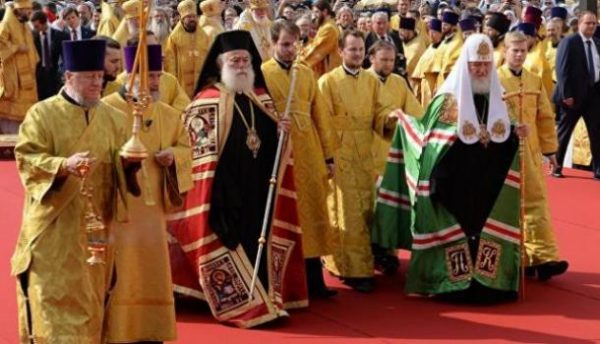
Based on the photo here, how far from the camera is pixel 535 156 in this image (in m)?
9.36

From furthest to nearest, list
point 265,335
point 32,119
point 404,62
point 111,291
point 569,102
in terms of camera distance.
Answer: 1. point 404,62
2. point 569,102
3. point 265,335
4. point 111,291
5. point 32,119

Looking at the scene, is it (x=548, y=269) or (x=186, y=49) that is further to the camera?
(x=186, y=49)

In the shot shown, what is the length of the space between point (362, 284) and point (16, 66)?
869 cm

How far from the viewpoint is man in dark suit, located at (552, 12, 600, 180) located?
1362cm

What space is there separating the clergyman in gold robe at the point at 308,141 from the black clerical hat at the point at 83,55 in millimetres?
2574

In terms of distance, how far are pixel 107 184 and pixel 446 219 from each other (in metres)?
3.05

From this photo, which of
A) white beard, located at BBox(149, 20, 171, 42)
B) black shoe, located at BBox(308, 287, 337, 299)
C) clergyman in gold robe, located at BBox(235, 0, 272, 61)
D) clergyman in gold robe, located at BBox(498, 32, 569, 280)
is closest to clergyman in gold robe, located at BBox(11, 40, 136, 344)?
black shoe, located at BBox(308, 287, 337, 299)

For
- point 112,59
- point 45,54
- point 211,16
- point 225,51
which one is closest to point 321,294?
point 225,51

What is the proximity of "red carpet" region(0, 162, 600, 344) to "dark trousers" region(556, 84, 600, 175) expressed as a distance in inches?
163

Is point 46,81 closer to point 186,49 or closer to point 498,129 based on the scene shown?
point 186,49

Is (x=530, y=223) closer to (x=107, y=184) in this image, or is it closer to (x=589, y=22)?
(x=107, y=184)

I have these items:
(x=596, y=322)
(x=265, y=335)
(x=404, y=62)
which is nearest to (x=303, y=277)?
(x=265, y=335)

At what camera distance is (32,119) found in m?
6.00

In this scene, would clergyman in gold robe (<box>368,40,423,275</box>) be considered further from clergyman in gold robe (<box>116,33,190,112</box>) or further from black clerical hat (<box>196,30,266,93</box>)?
clergyman in gold robe (<box>116,33,190,112</box>)
